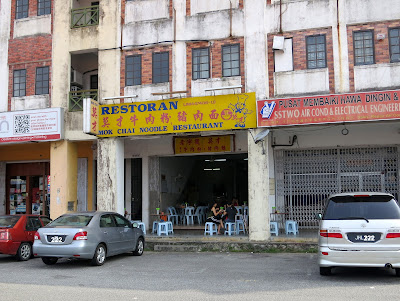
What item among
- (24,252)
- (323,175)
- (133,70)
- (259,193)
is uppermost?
(133,70)

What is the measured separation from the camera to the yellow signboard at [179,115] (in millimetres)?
14922

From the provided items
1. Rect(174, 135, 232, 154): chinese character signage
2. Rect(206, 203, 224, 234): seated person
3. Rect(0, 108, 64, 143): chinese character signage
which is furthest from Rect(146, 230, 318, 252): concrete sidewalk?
Rect(0, 108, 64, 143): chinese character signage

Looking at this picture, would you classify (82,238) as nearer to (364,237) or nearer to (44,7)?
(364,237)

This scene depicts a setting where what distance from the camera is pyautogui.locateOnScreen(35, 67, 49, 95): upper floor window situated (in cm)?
1734

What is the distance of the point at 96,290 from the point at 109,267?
283 centimetres

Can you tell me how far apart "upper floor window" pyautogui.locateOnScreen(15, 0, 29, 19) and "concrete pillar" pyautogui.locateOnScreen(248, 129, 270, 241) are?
10.5 meters

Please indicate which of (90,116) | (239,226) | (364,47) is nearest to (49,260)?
(90,116)

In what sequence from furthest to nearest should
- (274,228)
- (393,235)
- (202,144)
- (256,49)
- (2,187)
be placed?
(2,187) → (202,144) → (274,228) → (256,49) → (393,235)

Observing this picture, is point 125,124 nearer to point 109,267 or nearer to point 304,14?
point 109,267

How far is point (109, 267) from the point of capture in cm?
1146

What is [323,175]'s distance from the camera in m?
16.8

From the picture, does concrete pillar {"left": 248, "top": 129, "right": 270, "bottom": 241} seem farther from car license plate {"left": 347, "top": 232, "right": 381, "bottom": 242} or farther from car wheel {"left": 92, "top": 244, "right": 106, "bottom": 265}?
car license plate {"left": 347, "top": 232, "right": 381, "bottom": 242}

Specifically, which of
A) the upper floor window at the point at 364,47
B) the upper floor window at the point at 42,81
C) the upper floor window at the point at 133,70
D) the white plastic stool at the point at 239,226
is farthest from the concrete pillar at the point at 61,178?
the upper floor window at the point at 364,47

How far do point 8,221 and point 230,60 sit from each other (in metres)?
8.68
